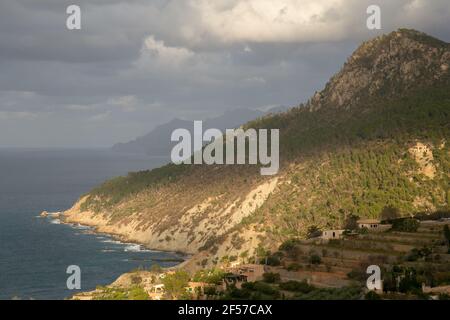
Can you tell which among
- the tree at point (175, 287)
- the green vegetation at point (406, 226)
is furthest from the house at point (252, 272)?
the green vegetation at point (406, 226)

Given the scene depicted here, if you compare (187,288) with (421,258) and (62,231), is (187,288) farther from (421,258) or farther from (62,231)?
(62,231)

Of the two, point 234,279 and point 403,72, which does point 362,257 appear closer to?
point 234,279

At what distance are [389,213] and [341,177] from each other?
2615 centimetres

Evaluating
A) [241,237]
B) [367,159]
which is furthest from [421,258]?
[367,159]

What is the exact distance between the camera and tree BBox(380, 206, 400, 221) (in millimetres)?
127438

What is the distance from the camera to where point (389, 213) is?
129m

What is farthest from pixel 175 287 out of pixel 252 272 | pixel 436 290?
pixel 436 290

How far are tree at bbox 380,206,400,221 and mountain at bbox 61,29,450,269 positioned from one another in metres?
2.12

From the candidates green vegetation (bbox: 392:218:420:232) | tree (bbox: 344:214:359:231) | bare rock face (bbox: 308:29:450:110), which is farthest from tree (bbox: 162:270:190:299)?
bare rock face (bbox: 308:29:450:110)

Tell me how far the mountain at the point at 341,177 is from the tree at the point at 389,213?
2118mm

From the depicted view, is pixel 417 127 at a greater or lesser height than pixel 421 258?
greater

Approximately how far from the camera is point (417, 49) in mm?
193625

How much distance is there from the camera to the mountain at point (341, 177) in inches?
5522
